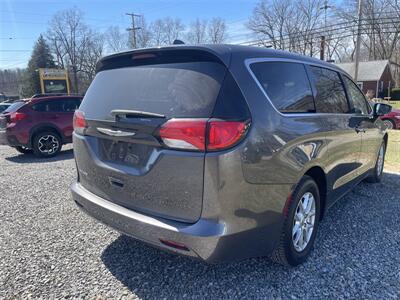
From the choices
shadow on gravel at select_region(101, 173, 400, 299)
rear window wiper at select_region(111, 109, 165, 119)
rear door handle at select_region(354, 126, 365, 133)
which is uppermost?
rear window wiper at select_region(111, 109, 165, 119)

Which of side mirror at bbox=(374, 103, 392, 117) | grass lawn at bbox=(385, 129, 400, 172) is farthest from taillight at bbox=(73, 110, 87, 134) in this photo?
grass lawn at bbox=(385, 129, 400, 172)

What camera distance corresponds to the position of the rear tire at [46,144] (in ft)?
28.6

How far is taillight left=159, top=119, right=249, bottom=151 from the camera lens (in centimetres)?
209

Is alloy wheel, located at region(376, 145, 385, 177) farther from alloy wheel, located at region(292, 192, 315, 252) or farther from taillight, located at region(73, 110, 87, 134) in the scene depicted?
taillight, located at region(73, 110, 87, 134)

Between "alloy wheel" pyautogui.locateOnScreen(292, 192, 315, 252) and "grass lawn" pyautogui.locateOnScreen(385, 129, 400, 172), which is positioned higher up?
"alloy wheel" pyautogui.locateOnScreen(292, 192, 315, 252)

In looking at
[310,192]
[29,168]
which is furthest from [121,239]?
[29,168]

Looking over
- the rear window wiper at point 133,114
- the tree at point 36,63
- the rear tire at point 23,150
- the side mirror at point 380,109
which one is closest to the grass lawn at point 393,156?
the side mirror at point 380,109

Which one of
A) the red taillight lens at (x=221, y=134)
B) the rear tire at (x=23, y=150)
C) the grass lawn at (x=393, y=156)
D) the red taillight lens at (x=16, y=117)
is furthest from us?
the rear tire at (x=23, y=150)

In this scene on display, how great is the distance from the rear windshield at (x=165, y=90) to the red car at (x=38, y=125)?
672 cm

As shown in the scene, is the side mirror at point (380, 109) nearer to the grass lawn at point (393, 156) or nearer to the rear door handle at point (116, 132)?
the grass lawn at point (393, 156)

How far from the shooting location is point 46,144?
29.0 feet

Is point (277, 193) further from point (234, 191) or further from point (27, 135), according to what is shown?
point (27, 135)

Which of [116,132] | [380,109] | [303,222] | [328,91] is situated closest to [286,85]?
[328,91]

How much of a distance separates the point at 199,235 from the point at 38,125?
7992 mm
